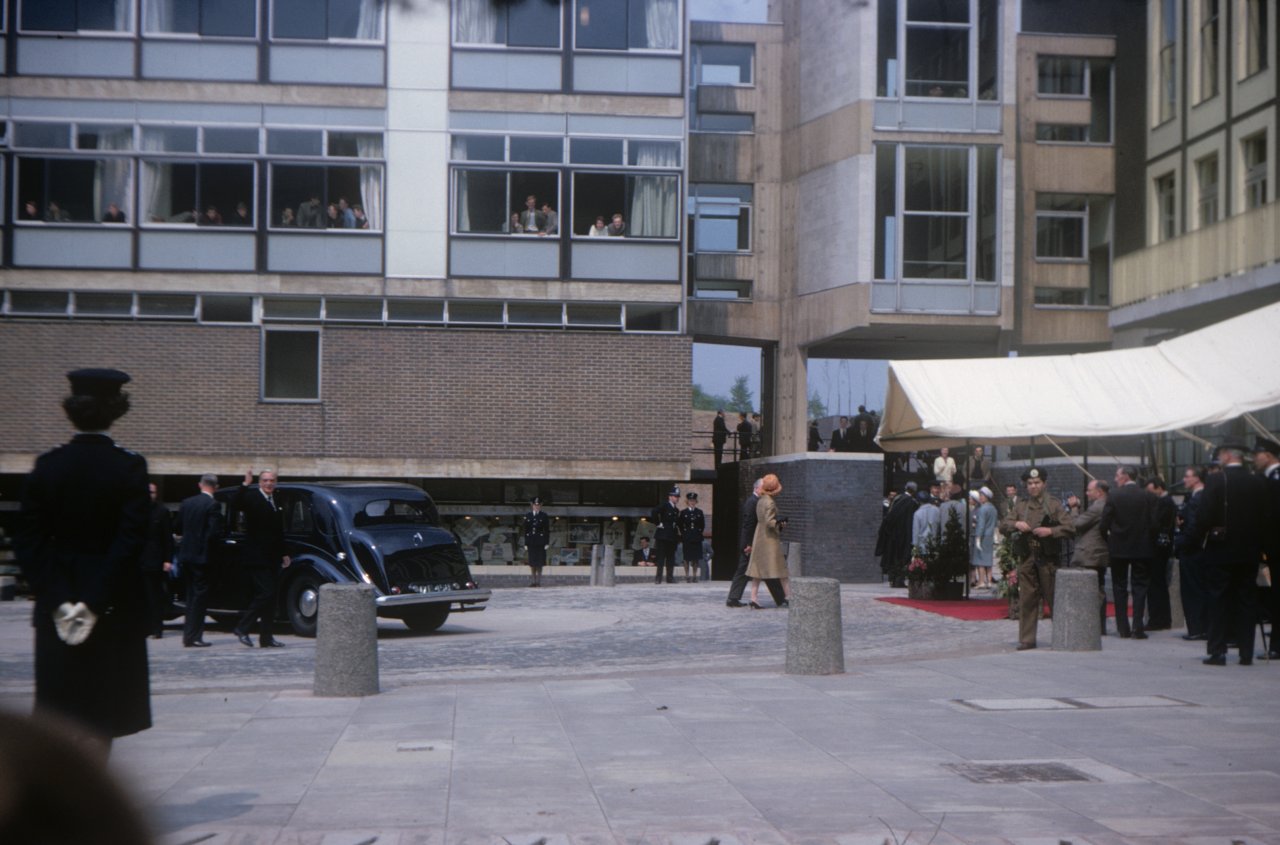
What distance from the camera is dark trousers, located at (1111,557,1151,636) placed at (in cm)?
1641

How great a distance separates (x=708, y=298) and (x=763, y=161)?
11.6 feet

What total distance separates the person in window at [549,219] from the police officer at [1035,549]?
57.9 ft

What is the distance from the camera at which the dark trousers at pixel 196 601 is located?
16.5 m

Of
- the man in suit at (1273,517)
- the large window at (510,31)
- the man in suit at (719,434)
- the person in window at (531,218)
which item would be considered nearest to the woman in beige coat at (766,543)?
the man in suit at (1273,517)

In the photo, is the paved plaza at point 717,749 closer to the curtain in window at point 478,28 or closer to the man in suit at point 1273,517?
the man in suit at point 1273,517

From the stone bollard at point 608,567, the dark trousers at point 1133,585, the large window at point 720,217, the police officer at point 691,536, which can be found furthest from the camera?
the large window at point 720,217

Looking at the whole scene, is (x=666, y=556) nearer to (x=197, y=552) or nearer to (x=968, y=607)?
(x=968, y=607)

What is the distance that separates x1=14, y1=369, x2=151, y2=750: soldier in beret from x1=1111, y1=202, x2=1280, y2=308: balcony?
22.5 m

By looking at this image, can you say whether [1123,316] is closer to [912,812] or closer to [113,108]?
[113,108]

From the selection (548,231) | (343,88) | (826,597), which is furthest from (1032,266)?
(826,597)

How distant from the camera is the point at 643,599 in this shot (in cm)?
2436

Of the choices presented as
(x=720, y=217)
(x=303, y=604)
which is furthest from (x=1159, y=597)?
(x=720, y=217)

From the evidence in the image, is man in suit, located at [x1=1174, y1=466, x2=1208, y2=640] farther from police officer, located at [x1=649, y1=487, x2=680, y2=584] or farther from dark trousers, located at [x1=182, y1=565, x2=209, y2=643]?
police officer, located at [x1=649, y1=487, x2=680, y2=584]

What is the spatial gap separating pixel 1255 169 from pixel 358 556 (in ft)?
62.1
